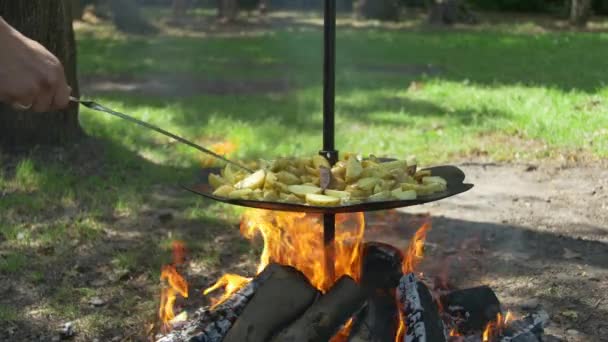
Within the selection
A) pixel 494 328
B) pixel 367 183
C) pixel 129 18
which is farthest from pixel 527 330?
pixel 129 18

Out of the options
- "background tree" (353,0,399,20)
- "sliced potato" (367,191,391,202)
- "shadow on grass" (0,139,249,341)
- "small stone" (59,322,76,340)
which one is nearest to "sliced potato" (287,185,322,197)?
"sliced potato" (367,191,391,202)

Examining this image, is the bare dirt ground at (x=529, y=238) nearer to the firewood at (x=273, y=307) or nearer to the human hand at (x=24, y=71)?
the firewood at (x=273, y=307)

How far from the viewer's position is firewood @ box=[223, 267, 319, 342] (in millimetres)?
3191

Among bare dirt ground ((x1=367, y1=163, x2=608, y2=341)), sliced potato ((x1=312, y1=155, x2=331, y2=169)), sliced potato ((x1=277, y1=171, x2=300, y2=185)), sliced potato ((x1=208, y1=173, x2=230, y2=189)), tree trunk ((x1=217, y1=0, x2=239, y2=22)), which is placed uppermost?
sliced potato ((x1=312, y1=155, x2=331, y2=169))

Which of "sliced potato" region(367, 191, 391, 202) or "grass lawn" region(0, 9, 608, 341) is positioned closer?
"sliced potato" region(367, 191, 391, 202)

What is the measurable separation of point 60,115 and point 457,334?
13.4 feet

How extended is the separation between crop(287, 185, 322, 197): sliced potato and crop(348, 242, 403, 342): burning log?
53cm

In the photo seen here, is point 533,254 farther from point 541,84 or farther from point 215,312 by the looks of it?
point 541,84

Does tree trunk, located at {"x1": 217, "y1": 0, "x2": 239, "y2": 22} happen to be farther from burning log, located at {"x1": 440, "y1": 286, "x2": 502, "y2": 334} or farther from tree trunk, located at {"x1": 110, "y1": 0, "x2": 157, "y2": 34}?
burning log, located at {"x1": 440, "y1": 286, "x2": 502, "y2": 334}

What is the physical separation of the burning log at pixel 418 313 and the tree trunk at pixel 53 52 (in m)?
3.94

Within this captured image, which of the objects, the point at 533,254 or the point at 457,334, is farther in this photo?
the point at 533,254

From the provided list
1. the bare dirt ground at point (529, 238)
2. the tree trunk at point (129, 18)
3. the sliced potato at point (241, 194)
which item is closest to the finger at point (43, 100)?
the sliced potato at point (241, 194)

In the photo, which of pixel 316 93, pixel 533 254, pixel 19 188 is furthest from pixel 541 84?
pixel 19 188

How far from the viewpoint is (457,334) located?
3.57 m
